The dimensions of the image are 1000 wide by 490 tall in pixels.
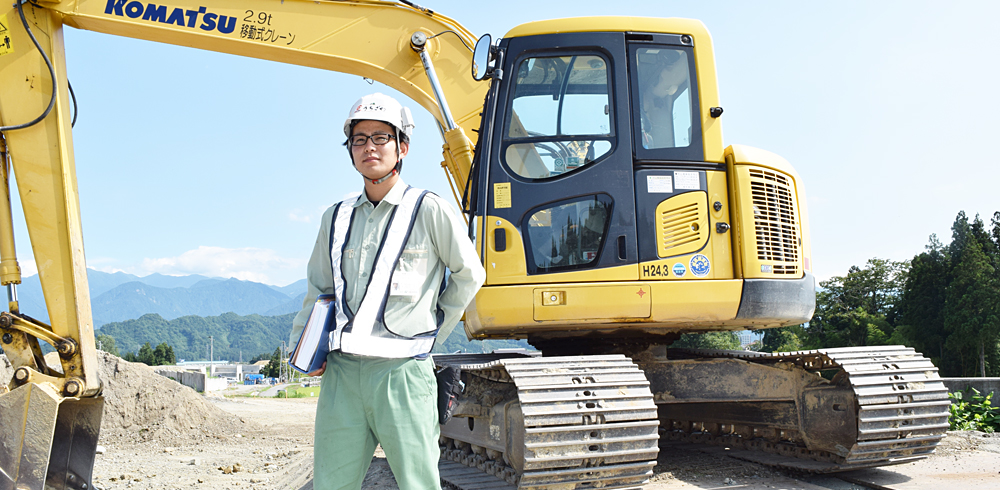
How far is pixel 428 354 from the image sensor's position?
2418mm

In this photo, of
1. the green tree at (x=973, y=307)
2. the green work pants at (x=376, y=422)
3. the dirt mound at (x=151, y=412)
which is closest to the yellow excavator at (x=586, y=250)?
the green work pants at (x=376, y=422)

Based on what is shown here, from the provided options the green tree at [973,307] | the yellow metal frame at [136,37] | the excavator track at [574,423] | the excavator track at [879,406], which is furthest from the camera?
the green tree at [973,307]

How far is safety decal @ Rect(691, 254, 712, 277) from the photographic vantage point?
439cm

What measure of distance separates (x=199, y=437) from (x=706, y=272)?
724 cm

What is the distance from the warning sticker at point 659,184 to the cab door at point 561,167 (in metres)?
0.12

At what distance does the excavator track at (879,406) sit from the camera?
4.57m

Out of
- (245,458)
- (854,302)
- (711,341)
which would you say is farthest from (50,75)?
(854,302)

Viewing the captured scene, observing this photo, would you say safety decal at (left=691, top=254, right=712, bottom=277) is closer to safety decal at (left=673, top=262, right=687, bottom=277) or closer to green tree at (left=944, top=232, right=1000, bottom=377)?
safety decal at (left=673, top=262, right=687, bottom=277)

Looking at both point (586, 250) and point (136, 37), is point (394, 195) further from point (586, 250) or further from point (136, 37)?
point (136, 37)

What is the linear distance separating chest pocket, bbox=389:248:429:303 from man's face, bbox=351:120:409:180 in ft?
0.95

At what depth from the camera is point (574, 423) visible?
361 centimetres

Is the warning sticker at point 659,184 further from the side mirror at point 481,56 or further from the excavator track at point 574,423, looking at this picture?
the side mirror at point 481,56

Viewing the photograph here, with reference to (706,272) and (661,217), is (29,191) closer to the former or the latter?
(661,217)

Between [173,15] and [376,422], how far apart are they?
4002mm
